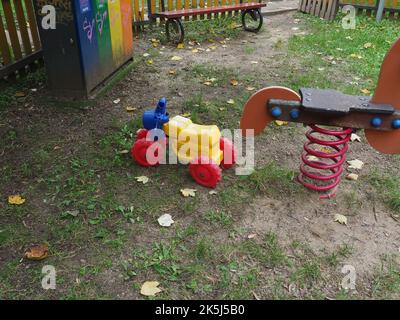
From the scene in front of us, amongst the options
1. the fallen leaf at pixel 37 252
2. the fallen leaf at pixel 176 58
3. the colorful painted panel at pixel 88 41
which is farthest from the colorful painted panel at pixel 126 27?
the fallen leaf at pixel 37 252

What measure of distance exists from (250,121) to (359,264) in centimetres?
122

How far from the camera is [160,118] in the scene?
3.30 metres

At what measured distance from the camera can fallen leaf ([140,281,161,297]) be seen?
2354mm

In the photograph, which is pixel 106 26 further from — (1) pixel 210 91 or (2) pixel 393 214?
(2) pixel 393 214

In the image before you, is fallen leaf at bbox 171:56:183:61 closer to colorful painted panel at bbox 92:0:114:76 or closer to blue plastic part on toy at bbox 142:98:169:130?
colorful painted panel at bbox 92:0:114:76

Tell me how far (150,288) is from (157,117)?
56.1 inches

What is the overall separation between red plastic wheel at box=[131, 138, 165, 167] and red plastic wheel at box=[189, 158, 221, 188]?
0.36m

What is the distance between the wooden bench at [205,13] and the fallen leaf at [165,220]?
428cm

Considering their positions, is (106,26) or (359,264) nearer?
(359,264)

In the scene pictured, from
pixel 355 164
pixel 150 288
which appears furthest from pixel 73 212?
pixel 355 164

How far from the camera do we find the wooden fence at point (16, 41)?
15.3ft

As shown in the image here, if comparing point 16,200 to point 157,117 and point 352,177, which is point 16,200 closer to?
point 157,117

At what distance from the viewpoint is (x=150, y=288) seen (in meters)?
2.38

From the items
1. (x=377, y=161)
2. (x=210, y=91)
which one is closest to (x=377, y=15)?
(x=210, y=91)
